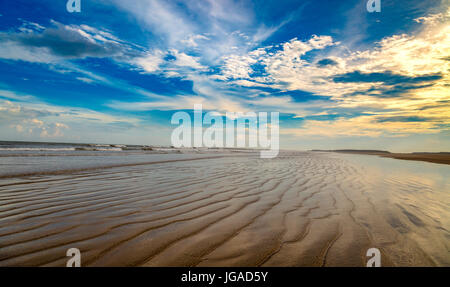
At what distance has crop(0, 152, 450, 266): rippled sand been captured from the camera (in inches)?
77.6

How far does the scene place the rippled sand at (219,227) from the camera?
1.97 meters

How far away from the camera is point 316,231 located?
8.62 feet

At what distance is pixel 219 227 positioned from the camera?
8.94 ft

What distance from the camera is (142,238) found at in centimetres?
235

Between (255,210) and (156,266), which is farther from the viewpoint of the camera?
(255,210)
